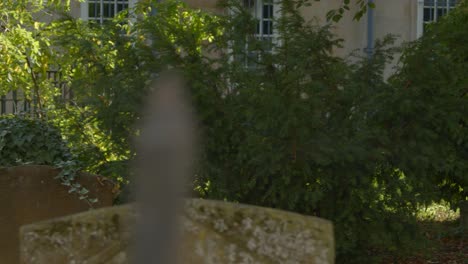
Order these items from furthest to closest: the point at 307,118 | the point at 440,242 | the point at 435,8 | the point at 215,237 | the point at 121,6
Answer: the point at 435,8, the point at 121,6, the point at 440,242, the point at 307,118, the point at 215,237

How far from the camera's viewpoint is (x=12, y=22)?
9594 millimetres

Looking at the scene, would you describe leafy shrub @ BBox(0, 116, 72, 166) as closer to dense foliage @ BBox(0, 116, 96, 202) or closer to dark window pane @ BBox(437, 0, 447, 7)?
dense foliage @ BBox(0, 116, 96, 202)

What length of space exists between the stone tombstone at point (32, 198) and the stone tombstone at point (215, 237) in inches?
125

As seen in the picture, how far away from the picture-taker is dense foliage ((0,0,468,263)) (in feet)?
19.6

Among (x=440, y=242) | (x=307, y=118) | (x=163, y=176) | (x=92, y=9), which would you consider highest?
(x=92, y=9)

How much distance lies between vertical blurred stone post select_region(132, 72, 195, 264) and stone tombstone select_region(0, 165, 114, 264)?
5077 mm

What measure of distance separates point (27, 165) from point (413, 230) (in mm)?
3016

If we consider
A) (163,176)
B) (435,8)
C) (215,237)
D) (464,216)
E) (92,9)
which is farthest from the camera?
(435,8)

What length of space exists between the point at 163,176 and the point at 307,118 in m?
4.24

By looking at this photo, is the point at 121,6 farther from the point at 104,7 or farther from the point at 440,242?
the point at 440,242

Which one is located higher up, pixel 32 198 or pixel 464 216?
pixel 32 198

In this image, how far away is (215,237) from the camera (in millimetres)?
3490

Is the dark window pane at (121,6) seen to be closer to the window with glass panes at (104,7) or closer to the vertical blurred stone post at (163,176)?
the window with glass panes at (104,7)

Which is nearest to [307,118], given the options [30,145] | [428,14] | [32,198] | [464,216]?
[32,198]
